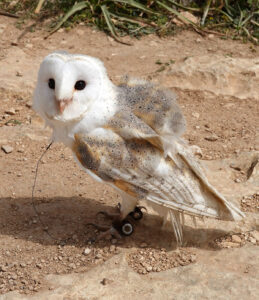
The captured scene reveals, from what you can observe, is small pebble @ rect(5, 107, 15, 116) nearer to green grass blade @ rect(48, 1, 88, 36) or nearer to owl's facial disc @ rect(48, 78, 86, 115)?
green grass blade @ rect(48, 1, 88, 36)

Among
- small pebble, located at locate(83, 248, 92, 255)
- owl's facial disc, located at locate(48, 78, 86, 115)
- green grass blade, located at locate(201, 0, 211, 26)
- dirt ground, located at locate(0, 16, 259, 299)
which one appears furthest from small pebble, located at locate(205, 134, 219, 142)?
green grass blade, located at locate(201, 0, 211, 26)

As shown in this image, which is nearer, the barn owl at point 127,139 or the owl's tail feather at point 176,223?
the barn owl at point 127,139

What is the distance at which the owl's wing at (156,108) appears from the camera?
361 cm

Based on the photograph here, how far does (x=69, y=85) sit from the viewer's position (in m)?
3.22

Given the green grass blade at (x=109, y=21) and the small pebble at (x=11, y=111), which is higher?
the green grass blade at (x=109, y=21)

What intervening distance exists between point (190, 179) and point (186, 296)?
88 cm

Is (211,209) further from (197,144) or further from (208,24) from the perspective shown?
(208,24)

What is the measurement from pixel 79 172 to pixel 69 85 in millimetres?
1665

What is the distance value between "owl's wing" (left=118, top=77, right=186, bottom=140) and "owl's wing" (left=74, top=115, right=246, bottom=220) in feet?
0.41

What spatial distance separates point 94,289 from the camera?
11.1 ft

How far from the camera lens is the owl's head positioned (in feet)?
10.6

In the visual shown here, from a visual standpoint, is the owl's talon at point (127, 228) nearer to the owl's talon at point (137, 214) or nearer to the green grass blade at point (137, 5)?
the owl's talon at point (137, 214)

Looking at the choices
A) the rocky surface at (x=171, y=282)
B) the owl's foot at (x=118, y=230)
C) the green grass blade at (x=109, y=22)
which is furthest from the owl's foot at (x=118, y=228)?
the green grass blade at (x=109, y=22)

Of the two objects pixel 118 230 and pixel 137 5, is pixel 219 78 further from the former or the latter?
pixel 118 230
